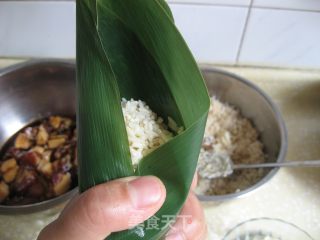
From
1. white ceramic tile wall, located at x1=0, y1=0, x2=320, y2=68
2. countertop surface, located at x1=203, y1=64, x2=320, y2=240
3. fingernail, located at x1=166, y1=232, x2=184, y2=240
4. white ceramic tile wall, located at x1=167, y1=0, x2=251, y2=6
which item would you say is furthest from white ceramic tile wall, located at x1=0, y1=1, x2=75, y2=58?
fingernail, located at x1=166, y1=232, x2=184, y2=240

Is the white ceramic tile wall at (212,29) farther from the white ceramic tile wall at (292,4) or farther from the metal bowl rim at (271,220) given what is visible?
the metal bowl rim at (271,220)

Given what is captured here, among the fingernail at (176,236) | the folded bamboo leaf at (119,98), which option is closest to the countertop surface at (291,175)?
the fingernail at (176,236)

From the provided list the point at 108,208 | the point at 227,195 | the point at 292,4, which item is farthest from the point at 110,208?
the point at 292,4

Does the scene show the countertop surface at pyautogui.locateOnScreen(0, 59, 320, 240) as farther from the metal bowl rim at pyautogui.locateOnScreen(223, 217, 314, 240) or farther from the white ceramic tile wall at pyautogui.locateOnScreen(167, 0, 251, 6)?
the white ceramic tile wall at pyautogui.locateOnScreen(167, 0, 251, 6)

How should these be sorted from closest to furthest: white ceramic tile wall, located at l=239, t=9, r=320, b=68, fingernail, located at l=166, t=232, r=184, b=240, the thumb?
1. the thumb
2. fingernail, located at l=166, t=232, r=184, b=240
3. white ceramic tile wall, located at l=239, t=9, r=320, b=68

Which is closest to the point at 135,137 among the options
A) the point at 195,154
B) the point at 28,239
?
the point at 195,154

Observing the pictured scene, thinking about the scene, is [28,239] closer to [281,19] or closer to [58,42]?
[58,42]

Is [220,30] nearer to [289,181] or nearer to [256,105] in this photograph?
[256,105]
